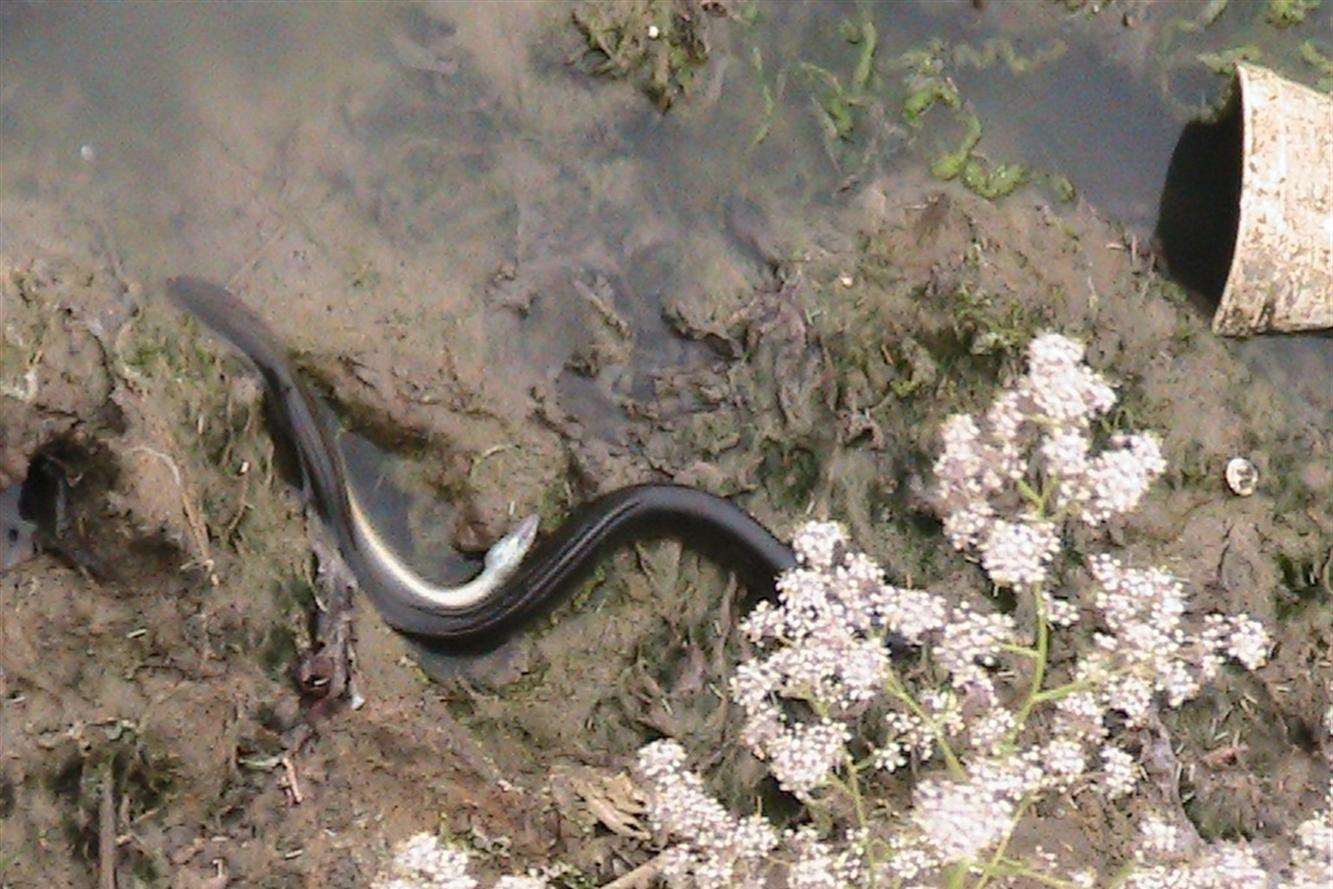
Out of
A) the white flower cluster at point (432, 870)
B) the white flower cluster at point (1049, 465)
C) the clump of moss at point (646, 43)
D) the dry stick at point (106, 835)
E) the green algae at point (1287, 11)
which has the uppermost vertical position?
the green algae at point (1287, 11)

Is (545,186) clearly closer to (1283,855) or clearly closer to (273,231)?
(273,231)

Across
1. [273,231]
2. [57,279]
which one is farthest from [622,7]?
[57,279]

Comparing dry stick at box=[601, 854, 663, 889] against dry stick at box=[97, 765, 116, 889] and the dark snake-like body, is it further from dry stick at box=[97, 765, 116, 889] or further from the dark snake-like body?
dry stick at box=[97, 765, 116, 889]

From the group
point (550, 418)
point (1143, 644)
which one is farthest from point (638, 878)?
point (1143, 644)

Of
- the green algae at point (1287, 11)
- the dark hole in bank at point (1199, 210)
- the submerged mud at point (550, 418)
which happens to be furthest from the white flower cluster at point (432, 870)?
the green algae at point (1287, 11)

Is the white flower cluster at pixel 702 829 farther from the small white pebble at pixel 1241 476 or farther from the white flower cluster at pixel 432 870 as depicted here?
the small white pebble at pixel 1241 476

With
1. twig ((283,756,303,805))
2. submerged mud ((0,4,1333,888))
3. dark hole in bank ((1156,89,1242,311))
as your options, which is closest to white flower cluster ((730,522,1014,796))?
submerged mud ((0,4,1333,888))

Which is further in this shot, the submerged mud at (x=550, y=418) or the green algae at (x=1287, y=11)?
the green algae at (x=1287, y=11)
